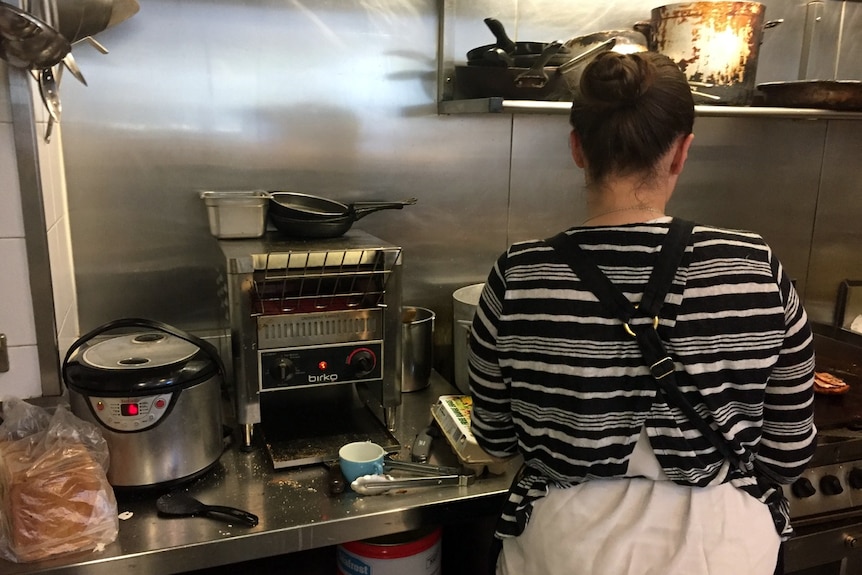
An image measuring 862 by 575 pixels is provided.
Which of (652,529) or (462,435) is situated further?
(462,435)

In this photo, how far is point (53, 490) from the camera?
102 cm

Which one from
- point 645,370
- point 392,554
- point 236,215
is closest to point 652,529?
point 645,370

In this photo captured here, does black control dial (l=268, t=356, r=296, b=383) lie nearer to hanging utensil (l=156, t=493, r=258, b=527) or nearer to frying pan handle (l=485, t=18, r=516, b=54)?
hanging utensil (l=156, t=493, r=258, b=527)

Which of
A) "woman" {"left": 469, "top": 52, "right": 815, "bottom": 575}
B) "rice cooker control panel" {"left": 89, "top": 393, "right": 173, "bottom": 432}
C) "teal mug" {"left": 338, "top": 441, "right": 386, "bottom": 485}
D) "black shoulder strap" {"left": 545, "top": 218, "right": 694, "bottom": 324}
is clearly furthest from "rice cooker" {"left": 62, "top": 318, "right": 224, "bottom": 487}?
"black shoulder strap" {"left": 545, "top": 218, "right": 694, "bottom": 324}

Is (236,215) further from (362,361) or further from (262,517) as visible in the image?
(262,517)

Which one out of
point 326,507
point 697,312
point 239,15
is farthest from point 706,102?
point 326,507

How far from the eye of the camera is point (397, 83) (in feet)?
5.52

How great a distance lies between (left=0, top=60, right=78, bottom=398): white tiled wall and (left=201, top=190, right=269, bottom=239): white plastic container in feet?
0.95

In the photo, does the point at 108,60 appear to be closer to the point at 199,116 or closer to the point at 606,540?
the point at 199,116

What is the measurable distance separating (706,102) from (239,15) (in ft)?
3.48

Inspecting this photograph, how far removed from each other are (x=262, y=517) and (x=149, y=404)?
26 centimetres

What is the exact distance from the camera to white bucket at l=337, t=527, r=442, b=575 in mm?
1287

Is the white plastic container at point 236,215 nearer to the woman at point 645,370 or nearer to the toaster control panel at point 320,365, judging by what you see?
the toaster control panel at point 320,365

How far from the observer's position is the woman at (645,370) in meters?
0.90
